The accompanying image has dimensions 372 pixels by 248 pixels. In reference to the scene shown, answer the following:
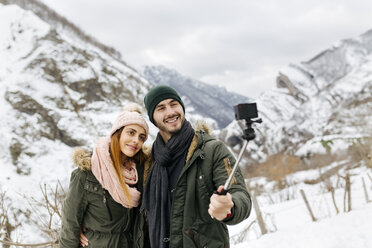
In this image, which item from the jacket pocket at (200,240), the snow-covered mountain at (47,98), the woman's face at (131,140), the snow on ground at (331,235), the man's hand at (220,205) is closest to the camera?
the man's hand at (220,205)

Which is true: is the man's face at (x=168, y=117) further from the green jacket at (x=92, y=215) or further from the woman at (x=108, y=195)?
the green jacket at (x=92, y=215)

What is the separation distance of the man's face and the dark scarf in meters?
0.06

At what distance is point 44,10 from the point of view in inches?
1314

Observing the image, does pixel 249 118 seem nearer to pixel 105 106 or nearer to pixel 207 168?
pixel 207 168

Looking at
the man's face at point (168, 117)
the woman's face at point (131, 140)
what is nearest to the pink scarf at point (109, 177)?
the woman's face at point (131, 140)

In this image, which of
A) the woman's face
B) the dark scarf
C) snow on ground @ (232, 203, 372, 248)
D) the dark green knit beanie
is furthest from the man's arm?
snow on ground @ (232, 203, 372, 248)

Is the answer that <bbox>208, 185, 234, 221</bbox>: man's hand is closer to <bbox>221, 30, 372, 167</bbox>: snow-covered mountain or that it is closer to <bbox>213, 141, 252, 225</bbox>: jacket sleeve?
<bbox>213, 141, 252, 225</bbox>: jacket sleeve

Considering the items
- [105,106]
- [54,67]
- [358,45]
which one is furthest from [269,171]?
[358,45]

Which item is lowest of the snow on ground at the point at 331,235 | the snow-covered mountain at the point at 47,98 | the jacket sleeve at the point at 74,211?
the snow on ground at the point at 331,235

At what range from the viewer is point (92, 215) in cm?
246

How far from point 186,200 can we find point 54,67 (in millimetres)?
24721

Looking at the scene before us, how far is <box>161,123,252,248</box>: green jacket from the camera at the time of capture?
1.81 metres

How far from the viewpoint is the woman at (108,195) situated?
7.72 feet

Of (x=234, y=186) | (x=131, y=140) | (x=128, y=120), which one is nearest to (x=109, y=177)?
(x=131, y=140)
